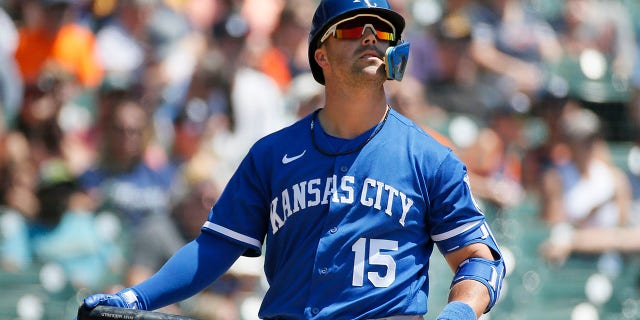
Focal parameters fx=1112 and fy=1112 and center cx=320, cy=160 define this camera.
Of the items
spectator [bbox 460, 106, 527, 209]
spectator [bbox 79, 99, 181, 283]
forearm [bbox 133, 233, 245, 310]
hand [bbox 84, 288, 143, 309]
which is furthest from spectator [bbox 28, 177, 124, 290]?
hand [bbox 84, 288, 143, 309]

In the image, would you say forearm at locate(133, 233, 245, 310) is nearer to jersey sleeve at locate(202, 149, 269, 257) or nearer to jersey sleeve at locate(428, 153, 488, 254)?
jersey sleeve at locate(202, 149, 269, 257)

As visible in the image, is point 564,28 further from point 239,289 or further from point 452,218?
point 452,218

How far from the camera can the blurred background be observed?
25.2 feet

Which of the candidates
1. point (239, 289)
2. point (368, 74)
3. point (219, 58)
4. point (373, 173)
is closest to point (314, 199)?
point (373, 173)

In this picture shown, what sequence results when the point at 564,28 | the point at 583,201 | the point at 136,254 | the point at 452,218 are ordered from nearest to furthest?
the point at 452,218 < the point at 136,254 < the point at 583,201 < the point at 564,28

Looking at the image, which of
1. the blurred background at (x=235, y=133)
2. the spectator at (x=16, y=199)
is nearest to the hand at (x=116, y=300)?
the blurred background at (x=235, y=133)

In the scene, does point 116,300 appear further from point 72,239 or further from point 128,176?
point 128,176

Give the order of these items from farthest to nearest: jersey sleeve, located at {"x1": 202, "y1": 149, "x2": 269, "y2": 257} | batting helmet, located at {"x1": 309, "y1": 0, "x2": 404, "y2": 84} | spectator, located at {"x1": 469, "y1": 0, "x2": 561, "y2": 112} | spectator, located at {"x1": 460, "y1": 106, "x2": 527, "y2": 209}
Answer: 1. spectator, located at {"x1": 469, "y1": 0, "x2": 561, "y2": 112}
2. spectator, located at {"x1": 460, "y1": 106, "x2": 527, "y2": 209}
3. jersey sleeve, located at {"x1": 202, "y1": 149, "x2": 269, "y2": 257}
4. batting helmet, located at {"x1": 309, "y1": 0, "x2": 404, "y2": 84}

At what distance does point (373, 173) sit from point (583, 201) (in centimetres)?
496

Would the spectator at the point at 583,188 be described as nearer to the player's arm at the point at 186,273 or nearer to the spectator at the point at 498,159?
the spectator at the point at 498,159

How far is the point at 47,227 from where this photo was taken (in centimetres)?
771

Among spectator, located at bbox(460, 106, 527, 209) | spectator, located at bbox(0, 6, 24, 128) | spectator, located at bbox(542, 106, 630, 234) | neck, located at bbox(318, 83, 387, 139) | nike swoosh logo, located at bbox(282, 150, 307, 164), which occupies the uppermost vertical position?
Result: spectator, located at bbox(0, 6, 24, 128)

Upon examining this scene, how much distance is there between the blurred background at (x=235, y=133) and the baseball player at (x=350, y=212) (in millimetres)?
3503

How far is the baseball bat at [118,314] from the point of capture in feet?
11.9
